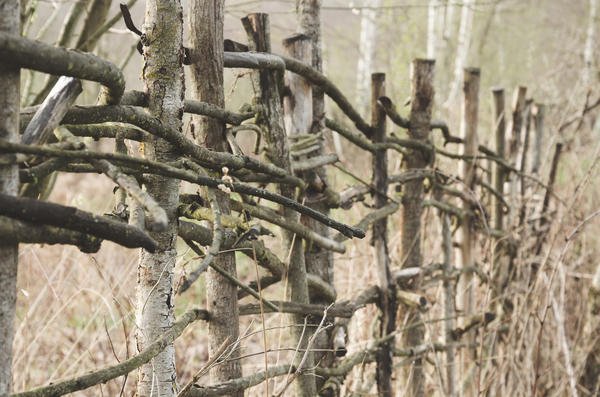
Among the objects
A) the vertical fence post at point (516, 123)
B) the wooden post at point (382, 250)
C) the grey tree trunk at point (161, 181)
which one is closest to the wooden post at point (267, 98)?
the grey tree trunk at point (161, 181)

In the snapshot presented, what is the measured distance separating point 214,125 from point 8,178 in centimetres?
82

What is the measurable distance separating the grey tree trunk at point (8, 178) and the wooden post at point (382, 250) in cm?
187

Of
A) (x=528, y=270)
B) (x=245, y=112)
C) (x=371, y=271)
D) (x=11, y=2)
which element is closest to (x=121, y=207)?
(x=11, y=2)

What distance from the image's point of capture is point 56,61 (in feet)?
3.07

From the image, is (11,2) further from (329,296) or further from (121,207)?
(329,296)

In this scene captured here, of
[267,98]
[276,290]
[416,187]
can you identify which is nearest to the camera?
[267,98]

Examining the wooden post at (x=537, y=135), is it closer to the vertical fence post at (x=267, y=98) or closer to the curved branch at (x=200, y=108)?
the vertical fence post at (x=267, y=98)

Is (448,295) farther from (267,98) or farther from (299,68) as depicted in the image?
(267,98)

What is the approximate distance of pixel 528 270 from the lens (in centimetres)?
390

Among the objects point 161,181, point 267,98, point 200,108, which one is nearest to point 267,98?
point 267,98

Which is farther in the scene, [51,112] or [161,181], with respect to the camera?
[161,181]

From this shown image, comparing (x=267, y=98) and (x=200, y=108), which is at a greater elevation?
(x=267, y=98)

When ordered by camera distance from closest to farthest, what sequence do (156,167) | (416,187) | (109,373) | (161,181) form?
1. (156,167)
2. (109,373)
3. (161,181)
4. (416,187)

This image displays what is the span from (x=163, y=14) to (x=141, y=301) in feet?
1.75
